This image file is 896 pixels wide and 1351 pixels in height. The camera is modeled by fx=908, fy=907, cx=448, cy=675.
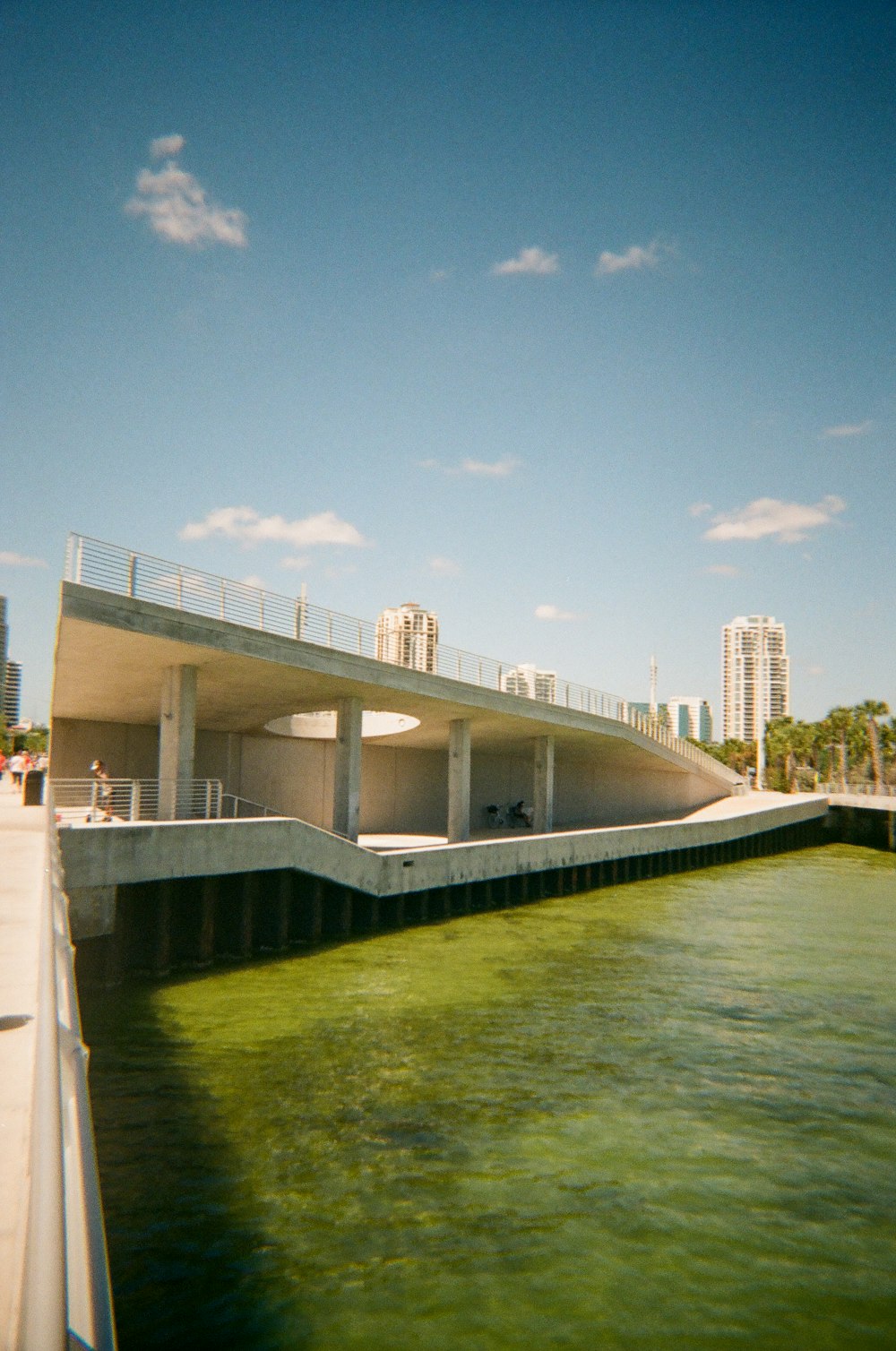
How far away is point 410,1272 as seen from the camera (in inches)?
308

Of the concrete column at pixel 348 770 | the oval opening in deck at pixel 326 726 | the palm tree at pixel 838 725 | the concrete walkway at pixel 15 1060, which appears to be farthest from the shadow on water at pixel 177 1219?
the palm tree at pixel 838 725

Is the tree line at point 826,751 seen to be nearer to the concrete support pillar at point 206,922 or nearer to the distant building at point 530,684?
the distant building at point 530,684

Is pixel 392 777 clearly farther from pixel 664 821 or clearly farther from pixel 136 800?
pixel 136 800

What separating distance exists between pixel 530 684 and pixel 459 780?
15.4 ft

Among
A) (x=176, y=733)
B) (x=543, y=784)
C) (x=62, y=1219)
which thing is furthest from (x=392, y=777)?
(x=62, y=1219)

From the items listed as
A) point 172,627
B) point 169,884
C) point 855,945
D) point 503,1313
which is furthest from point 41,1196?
point 855,945

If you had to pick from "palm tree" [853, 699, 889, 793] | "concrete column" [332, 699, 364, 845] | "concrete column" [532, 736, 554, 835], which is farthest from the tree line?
"concrete column" [332, 699, 364, 845]

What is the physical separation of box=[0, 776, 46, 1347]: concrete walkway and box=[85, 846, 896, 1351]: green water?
2.67m

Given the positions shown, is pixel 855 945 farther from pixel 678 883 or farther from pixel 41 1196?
pixel 41 1196

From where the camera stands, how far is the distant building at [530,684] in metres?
33.4

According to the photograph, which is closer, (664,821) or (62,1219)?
(62,1219)

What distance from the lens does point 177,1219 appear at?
28.7ft

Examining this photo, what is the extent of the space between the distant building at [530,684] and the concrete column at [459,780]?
2.11m

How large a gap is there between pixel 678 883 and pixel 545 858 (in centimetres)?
781
